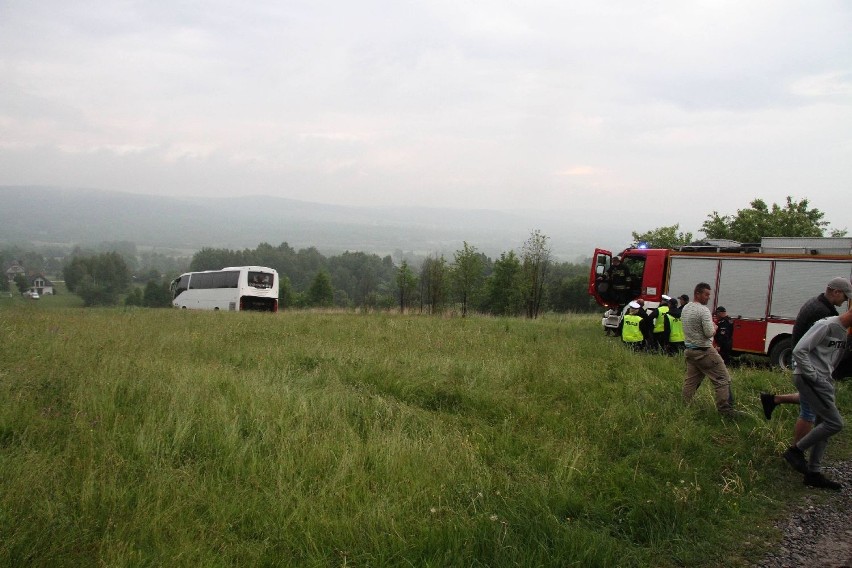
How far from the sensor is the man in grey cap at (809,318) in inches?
213

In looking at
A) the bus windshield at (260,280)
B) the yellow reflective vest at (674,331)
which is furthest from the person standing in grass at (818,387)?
the bus windshield at (260,280)

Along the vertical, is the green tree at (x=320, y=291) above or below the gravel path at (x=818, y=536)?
below

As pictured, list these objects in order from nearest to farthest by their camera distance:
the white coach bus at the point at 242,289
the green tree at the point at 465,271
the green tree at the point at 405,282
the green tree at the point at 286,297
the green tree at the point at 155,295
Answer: the white coach bus at the point at 242,289, the green tree at the point at 465,271, the green tree at the point at 405,282, the green tree at the point at 155,295, the green tree at the point at 286,297

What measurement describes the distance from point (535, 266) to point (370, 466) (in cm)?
2574

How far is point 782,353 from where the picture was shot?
38.8 ft

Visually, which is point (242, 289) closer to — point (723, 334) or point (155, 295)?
point (155, 295)

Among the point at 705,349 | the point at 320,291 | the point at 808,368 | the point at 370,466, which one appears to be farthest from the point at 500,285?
the point at 370,466

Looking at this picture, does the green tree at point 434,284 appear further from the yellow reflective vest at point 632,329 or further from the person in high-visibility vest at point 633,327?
the yellow reflective vest at point 632,329

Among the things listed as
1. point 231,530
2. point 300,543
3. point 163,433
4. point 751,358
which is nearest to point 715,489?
point 300,543

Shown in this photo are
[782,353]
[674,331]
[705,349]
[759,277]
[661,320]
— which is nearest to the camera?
[705,349]

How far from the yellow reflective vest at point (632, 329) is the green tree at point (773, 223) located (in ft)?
76.0

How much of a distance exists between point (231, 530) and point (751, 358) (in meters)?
12.7

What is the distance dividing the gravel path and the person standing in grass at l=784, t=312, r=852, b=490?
0.89ft

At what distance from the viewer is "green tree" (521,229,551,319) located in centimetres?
2955
